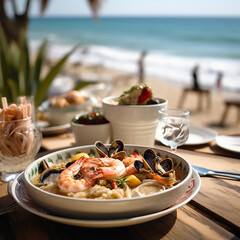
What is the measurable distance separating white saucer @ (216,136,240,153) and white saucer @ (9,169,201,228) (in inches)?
22.5

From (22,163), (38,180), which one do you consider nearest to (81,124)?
(22,163)

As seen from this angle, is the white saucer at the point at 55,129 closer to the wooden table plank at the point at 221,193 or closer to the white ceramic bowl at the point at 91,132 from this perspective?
the white ceramic bowl at the point at 91,132

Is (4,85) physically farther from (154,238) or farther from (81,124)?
(154,238)

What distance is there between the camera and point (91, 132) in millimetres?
1402

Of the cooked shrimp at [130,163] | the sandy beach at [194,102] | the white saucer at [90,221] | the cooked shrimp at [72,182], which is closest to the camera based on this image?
the white saucer at [90,221]

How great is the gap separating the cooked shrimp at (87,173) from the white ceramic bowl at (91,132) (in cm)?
48

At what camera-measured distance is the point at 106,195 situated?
0.77 meters

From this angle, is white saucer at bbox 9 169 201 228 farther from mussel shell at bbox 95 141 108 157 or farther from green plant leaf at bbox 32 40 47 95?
green plant leaf at bbox 32 40 47 95

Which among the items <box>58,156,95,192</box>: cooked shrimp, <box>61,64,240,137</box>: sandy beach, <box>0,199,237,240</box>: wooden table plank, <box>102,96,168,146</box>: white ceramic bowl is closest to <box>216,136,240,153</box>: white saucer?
<box>102,96,168,146</box>: white ceramic bowl

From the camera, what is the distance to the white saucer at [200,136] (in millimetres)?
1524

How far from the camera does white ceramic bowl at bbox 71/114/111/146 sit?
140 centimetres

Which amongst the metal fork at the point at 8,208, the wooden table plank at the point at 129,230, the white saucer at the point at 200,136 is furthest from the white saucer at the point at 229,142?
the metal fork at the point at 8,208

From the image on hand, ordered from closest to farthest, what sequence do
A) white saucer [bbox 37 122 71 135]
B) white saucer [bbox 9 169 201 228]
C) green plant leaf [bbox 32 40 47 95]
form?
white saucer [bbox 9 169 201 228] < white saucer [bbox 37 122 71 135] < green plant leaf [bbox 32 40 47 95]

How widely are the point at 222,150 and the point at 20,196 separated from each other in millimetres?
1004
